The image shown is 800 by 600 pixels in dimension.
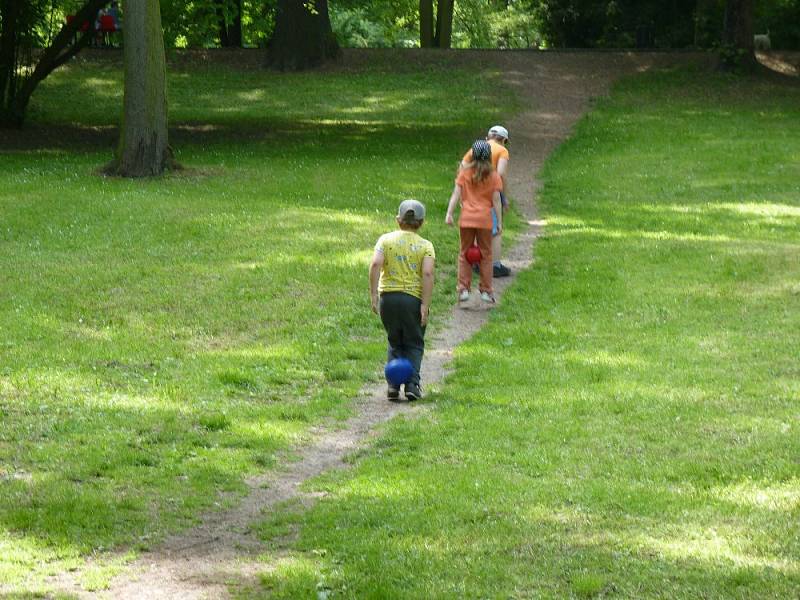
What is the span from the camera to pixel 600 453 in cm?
871

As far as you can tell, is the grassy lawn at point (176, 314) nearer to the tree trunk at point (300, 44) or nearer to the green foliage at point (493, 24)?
the tree trunk at point (300, 44)

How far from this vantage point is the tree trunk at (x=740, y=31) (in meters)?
36.3

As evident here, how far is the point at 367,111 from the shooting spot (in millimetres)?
34969

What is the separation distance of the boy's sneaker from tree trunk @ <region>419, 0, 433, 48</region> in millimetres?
36027

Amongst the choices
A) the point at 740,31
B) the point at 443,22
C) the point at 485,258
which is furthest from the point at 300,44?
the point at 485,258

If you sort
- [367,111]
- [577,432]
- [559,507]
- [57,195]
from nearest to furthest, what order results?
[559,507], [577,432], [57,195], [367,111]

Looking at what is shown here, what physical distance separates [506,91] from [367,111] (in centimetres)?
477

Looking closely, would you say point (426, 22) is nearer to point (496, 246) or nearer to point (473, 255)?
point (496, 246)

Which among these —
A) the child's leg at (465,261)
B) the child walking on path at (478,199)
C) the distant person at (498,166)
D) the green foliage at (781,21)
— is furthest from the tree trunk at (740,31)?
the child's leg at (465,261)

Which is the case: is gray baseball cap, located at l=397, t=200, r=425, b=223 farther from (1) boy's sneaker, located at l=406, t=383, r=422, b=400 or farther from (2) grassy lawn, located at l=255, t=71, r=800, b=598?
(2) grassy lawn, located at l=255, t=71, r=800, b=598

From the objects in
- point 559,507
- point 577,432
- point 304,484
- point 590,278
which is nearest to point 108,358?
point 304,484

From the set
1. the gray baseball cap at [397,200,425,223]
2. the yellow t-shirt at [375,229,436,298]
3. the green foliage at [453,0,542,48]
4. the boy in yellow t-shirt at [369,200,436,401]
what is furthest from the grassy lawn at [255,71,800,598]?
the green foliage at [453,0,542,48]

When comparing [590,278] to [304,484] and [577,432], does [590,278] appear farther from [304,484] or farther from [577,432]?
[304,484]

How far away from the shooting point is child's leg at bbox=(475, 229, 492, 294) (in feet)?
47.0
